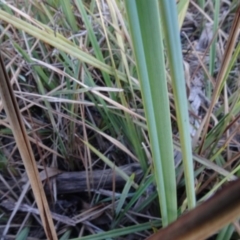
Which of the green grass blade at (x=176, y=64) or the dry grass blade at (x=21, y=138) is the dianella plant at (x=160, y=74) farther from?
the dry grass blade at (x=21, y=138)

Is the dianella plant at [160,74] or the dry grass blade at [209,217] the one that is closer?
the dry grass blade at [209,217]

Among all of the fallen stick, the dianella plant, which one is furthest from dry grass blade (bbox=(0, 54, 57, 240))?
the fallen stick

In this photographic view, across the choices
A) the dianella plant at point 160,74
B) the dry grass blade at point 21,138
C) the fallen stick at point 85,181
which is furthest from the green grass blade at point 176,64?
the fallen stick at point 85,181

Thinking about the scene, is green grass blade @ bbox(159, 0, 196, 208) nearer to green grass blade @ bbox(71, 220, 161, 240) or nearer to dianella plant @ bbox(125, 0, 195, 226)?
dianella plant @ bbox(125, 0, 195, 226)

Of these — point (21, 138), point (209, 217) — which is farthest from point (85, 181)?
point (209, 217)

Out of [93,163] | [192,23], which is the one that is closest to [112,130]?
[93,163]

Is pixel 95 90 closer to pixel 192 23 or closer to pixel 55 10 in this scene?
pixel 55 10
